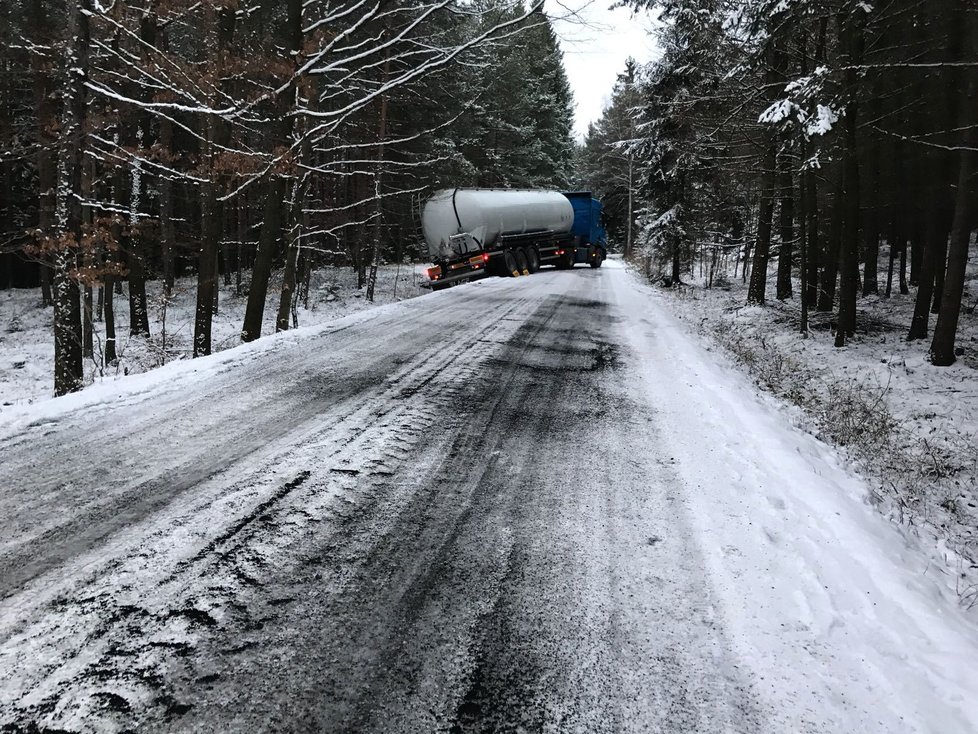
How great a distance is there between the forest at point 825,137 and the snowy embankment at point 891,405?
797 mm

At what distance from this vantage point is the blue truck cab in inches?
1153

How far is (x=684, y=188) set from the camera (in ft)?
78.2

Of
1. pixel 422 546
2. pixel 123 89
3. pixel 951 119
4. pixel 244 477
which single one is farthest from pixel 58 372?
pixel 951 119

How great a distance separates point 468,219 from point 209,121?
480 inches

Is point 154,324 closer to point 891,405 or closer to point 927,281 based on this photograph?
point 891,405

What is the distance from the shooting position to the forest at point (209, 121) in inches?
302

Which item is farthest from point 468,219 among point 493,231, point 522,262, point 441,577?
point 441,577

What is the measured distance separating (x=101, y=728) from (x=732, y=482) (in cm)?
350

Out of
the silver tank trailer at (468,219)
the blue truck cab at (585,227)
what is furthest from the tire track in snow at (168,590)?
the blue truck cab at (585,227)

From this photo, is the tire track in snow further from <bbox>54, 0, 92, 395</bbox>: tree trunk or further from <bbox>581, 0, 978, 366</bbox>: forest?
<bbox>581, 0, 978, 366</bbox>: forest

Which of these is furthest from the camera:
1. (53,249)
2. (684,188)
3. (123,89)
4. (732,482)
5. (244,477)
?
(684,188)

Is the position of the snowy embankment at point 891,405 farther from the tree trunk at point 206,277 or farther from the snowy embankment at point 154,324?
the tree trunk at point 206,277

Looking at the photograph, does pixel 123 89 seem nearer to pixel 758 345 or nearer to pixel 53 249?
pixel 53 249

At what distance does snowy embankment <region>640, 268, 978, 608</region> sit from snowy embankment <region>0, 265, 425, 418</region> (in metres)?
9.97
